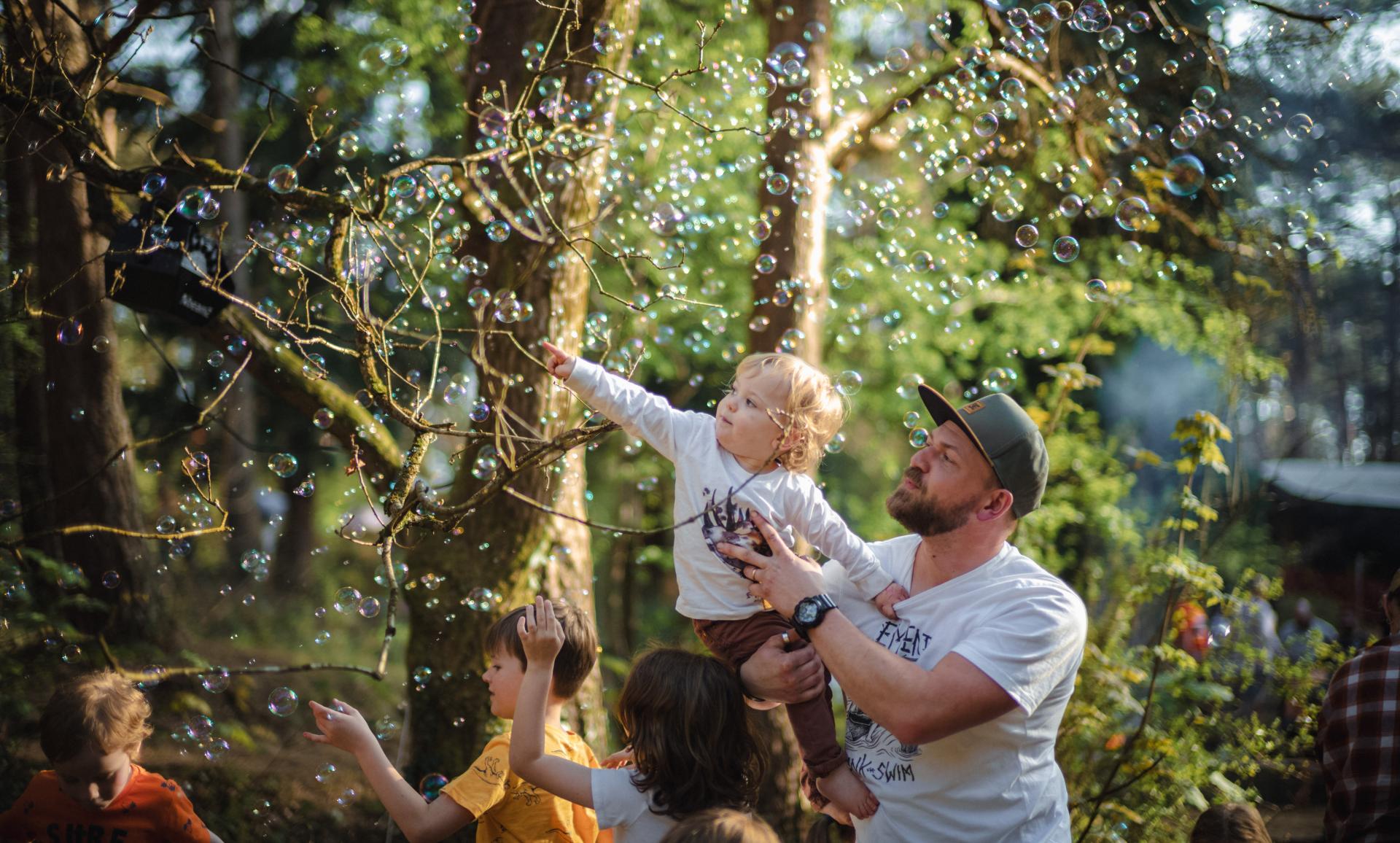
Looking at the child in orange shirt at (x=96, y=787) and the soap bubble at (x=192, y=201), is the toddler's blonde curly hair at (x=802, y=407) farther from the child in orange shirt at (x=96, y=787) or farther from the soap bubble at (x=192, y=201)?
the soap bubble at (x=192, y=201)

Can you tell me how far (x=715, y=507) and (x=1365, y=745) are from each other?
6.05 ft

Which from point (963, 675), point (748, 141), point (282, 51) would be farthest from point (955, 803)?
point (282, 51)

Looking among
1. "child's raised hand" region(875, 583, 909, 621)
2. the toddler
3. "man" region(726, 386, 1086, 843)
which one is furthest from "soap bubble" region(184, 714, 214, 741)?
"child's raised hand" region(875, 583, 909, 621)

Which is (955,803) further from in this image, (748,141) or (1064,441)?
(748,141)

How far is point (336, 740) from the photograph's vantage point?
251 cm

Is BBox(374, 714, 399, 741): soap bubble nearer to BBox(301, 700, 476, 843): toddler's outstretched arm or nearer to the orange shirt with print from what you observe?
the orange shirt with print

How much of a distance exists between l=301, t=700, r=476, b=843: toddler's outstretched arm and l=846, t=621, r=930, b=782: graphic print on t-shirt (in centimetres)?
103

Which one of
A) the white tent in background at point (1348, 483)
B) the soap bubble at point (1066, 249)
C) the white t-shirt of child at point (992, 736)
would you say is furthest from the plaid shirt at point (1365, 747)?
the white tent in background at point (1348, 483)

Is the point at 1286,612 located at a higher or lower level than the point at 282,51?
lower

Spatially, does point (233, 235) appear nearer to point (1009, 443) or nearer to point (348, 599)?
point (348, 599)

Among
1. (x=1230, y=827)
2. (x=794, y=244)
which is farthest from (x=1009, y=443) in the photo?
(x=794, y=244)

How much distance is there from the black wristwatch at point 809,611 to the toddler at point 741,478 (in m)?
0.26

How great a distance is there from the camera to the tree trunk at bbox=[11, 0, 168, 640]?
498 cm

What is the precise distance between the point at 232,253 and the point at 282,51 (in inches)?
97.2
